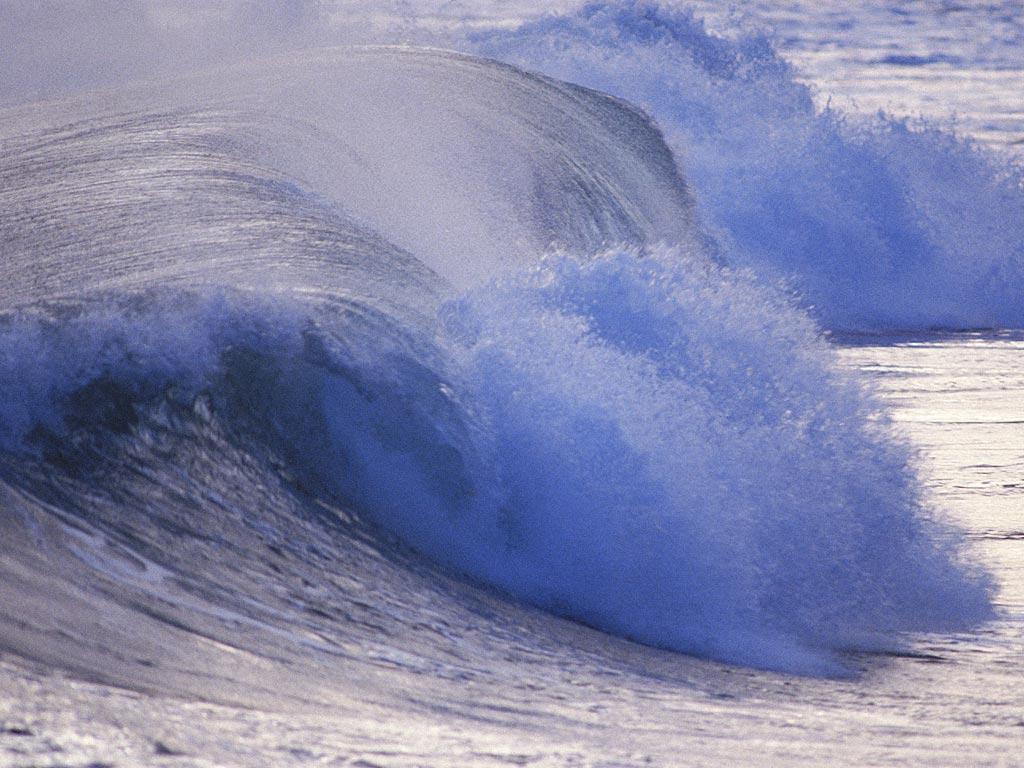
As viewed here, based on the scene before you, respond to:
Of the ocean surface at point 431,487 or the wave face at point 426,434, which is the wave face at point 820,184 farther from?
the wave face at point 426,434

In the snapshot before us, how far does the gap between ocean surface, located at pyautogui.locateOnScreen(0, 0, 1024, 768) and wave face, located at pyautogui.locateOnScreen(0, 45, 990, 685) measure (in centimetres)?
1

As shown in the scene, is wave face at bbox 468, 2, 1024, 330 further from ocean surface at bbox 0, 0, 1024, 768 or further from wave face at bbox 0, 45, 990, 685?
wave face at bbox 0, 45, 990, 685

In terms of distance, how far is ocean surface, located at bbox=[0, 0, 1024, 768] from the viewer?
277 centimetres

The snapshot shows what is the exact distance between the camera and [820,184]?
1211cm

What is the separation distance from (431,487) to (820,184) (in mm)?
8484

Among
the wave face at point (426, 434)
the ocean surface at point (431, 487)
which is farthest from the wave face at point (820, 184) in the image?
the wave face at point (426, 434)

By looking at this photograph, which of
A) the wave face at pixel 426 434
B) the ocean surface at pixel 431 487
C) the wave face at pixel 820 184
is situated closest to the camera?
the ocean surface at pixel 431 487

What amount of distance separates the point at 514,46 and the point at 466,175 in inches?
244

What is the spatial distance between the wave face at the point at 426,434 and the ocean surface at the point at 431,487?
0.01m

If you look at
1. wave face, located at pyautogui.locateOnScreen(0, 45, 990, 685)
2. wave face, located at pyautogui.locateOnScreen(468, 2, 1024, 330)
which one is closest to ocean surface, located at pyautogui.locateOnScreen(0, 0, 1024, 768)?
wave face, located at pyautogui.locateOnScreen(0, 45, 990, 685)

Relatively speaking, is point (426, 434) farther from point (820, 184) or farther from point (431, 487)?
point (820, 184)

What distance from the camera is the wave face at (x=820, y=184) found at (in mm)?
10977

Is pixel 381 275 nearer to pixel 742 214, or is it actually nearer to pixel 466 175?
pixel 466 175

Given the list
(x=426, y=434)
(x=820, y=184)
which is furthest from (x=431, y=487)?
(x=820, y=184)
